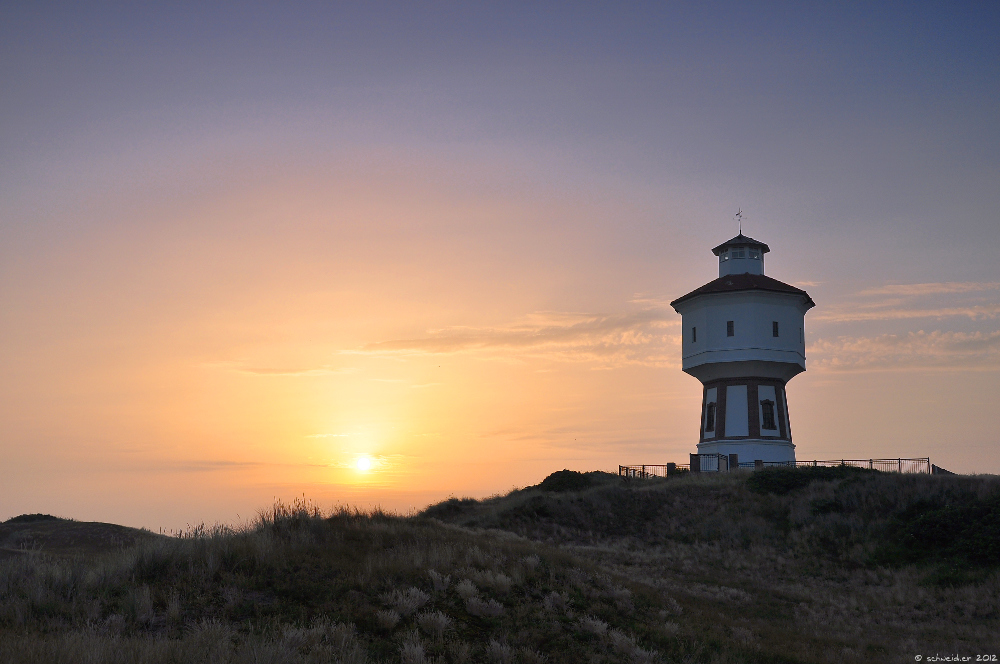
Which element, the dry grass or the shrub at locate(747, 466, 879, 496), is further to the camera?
the shrub at locate(747, 466, 879, 496)

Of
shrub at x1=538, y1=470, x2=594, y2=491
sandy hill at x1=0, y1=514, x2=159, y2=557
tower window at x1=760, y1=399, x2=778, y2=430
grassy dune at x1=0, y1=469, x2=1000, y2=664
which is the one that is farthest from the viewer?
tower window at x1=760, y1=399, x2=778, y2=430

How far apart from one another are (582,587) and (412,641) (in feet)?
19.6

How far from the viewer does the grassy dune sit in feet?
39.1

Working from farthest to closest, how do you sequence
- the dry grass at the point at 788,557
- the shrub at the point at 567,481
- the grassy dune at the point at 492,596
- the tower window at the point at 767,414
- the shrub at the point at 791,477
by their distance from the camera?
the tower window at the point at 767,414
the shrub at the point at 567,481
the shrub at the point at 791,477
the dry grass at the point at 788,557
the grassy dune at the point at 492,596

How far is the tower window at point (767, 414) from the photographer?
50.2 m

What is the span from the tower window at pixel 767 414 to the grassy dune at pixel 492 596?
15.6 meters

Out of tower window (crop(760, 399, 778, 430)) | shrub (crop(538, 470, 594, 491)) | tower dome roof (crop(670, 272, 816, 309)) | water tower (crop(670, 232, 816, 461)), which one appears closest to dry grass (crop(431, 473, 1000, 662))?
shrub (crop(538, 470, 594, 491))

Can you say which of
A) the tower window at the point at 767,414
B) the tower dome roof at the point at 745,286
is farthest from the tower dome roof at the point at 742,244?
the tower window at the point at 767,414

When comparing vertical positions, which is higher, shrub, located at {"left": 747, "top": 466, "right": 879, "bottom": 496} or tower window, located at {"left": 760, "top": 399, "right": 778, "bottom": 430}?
tower window, located at {"left": 760, "top": 399, "right": 778, "bottom": 430}

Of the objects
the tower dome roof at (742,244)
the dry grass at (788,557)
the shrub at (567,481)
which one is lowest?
the dry grass at (788,557)

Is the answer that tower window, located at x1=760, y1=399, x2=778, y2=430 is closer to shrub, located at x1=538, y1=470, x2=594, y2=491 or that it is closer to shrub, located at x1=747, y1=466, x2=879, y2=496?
shrub, located at x1=747, y1=466, x2=879, y2=496

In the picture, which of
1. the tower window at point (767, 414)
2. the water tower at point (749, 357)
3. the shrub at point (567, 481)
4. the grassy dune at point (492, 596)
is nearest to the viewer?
the grassy dune at point (492, 596)

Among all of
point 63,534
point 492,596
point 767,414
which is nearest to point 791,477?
point 767,414

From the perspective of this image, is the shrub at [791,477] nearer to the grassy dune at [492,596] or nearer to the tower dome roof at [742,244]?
the grassy dune at [492,596]
